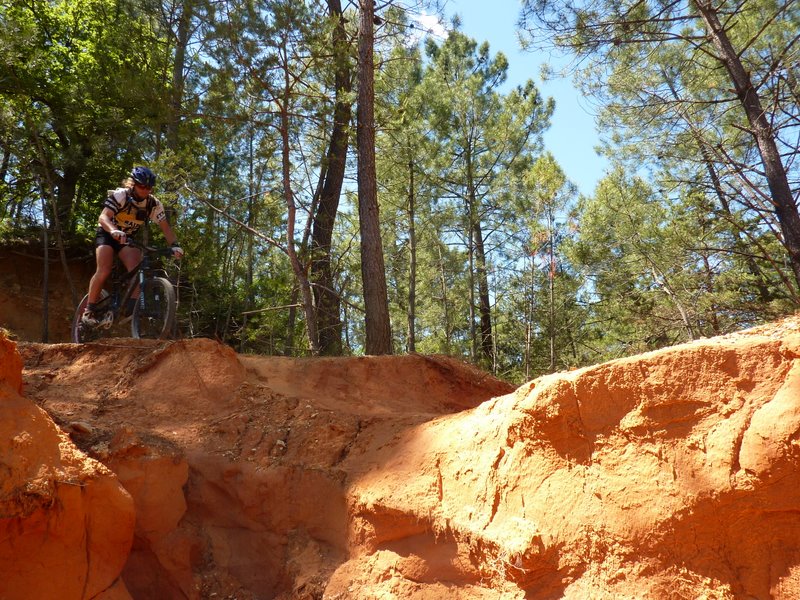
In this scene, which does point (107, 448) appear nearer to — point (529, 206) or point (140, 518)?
point (140, 518)

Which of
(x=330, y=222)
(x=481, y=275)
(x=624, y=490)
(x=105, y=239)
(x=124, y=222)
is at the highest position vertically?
(x=481, y=275)

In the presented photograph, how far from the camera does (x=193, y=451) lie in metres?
5.09

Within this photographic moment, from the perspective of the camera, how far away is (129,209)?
6.83 m

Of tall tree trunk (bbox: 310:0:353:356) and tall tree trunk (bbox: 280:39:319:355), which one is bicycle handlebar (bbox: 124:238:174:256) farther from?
tall tree trunk (bbox: 310:0:353:356)

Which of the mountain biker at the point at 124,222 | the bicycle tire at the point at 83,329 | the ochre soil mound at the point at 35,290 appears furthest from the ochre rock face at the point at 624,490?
the ochre soil mound at the point at 35,290

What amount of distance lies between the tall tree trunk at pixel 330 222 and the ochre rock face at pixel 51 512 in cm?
556

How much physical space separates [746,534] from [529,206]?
686 inches

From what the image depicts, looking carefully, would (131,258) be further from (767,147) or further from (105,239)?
(767,147)

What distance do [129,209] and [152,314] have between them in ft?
3.71

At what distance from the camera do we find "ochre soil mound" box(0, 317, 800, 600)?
A: 322 cm

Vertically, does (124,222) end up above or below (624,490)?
above

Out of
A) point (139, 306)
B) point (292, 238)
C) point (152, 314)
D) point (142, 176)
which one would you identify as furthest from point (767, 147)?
point (139, 306)

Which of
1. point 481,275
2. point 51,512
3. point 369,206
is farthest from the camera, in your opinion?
point 481,275

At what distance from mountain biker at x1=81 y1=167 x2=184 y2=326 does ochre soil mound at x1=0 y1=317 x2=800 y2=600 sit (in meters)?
0.71
